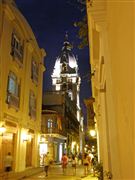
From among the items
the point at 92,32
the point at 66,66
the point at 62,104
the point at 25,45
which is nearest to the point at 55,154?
the point at 62,104

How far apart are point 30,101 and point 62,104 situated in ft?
81.1

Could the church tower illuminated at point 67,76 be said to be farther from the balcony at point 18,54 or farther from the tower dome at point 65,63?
the balcony at point 18,54

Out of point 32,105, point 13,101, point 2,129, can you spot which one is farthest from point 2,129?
point 32,105

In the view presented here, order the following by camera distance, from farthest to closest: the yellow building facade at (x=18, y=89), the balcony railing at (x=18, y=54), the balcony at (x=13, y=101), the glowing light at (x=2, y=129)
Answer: the balcony railing at (x=18, y=54)
the balcony at (x=13, y=101)
the yellow building facade at (x=18, y=89)
the glowing light at (x=2, y=129)

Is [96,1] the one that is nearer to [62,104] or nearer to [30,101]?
[30,101]

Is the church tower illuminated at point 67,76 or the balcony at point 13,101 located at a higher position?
the church tower illuminated at point 67,76

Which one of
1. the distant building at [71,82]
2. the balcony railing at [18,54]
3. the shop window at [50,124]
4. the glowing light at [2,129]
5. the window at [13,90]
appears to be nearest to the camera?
the glowing light at [2,129]

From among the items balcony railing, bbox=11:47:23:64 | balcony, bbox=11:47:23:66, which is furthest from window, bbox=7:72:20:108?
balcony railing, bbox=11:47:23:64

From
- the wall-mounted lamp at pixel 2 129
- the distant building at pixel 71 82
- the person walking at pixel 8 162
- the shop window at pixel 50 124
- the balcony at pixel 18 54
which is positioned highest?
the distant building at pixel 71 82

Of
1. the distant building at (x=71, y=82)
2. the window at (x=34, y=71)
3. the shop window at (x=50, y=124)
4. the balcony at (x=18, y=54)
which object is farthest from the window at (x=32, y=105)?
the distant building at (x=71, y=82)

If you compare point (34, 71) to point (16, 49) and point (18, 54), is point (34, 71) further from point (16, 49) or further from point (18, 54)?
point (16, 49)

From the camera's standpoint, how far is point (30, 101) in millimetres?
25859

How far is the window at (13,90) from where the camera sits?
19497 mm

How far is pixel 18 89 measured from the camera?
22.1 metres
